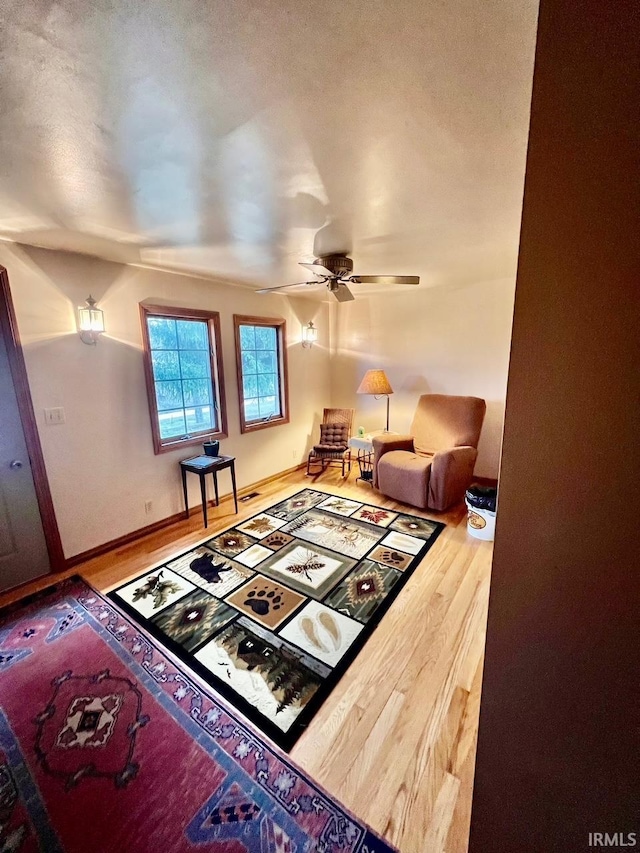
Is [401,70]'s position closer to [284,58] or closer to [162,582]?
[284,58]

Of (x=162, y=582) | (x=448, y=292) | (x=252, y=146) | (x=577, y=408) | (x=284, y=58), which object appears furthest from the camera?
(x=448, y=292)

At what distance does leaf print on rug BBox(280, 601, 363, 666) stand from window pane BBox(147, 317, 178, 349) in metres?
2.57

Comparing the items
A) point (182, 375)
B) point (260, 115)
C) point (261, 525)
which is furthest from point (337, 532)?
point (260, 115)

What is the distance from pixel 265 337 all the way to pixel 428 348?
2.10 meters

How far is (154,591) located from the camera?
2301 mm

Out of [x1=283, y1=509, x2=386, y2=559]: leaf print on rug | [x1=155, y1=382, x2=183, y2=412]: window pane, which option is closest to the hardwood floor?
[x1=283, y1=509, x2=386, y2=559]: leaf print on rug

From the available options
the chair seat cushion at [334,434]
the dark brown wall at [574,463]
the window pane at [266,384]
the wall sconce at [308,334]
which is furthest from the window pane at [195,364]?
the dark brown wall at [574,463]

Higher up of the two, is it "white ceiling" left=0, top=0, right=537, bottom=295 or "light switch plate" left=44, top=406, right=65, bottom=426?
"white ceiling" left=0, top=0, right=537, bottom=295

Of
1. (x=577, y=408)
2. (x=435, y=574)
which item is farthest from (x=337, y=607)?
(x=577, y=408)

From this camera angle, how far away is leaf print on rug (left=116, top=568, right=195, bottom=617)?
217 cm

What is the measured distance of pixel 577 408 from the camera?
1.90 feet

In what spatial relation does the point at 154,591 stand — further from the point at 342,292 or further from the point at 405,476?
the point at 342,292

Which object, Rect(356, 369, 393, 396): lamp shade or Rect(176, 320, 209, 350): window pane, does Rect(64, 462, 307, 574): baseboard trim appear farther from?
Rect(356, 369, 393, 396): lamp shade

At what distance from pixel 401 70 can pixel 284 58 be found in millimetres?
325
